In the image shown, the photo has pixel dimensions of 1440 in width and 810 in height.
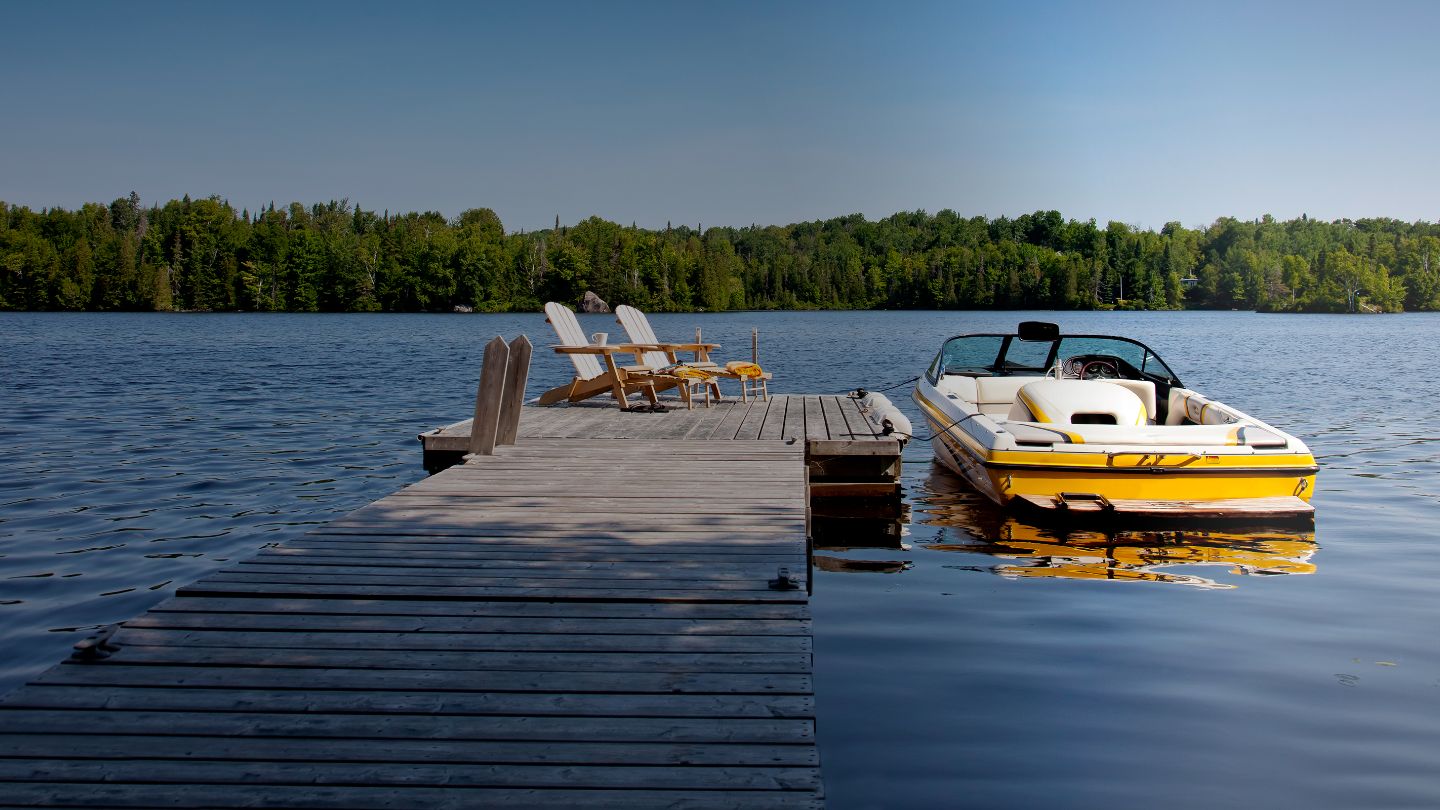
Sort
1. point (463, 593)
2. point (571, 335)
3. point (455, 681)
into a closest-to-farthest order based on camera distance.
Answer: point (455, 681)
point (463, 593)
point (571, 335)

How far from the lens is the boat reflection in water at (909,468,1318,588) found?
712 cm

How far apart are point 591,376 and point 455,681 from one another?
917 cm

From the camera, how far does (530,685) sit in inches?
131

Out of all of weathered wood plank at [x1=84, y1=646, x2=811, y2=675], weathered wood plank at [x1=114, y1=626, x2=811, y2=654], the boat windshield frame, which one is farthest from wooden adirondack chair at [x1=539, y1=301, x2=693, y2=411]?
weathered wood plank at [x1=84, y1=646, x2=811, y2=675]

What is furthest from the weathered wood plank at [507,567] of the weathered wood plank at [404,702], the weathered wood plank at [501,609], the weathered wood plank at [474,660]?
the weathered wood plank at [404,702]

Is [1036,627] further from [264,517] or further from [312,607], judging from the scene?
[264,517]

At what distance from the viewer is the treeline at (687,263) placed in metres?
95.8

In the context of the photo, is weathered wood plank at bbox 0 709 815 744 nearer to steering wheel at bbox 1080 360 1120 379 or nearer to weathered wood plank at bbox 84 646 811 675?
weathered wood plank at bbox 84 646 811 675

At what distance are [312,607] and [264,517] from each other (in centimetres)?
509

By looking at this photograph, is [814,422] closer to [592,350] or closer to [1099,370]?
[592,350]

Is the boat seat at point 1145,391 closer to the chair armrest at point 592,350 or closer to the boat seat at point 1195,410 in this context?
the boat seat at point 1195,410

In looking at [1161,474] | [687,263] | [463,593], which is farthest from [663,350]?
[687,263]

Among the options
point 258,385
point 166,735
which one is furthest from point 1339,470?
point 258,385

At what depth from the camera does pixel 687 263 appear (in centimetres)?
11019
